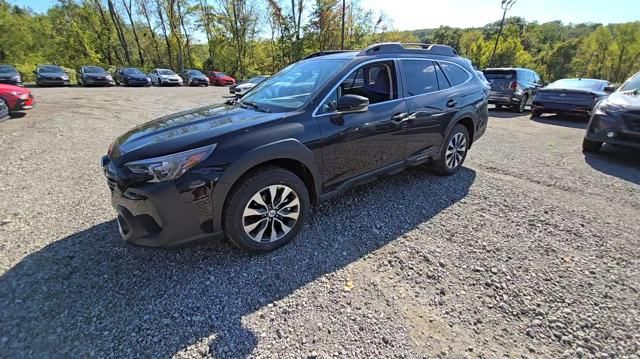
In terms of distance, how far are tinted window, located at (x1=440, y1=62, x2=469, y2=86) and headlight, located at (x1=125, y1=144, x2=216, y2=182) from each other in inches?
134

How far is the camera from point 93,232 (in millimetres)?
2955

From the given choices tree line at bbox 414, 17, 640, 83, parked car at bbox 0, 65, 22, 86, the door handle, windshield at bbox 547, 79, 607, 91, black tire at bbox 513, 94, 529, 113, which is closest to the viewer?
the door handle

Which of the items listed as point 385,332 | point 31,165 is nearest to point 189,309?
point 385,332

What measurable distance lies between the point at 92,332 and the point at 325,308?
1495 millimetres

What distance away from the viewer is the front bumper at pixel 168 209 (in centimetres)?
215

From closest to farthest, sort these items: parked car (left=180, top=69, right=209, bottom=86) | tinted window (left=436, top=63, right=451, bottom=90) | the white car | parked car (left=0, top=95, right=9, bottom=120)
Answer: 1. tinted window (left=436, top=63, right=451, bottom=90)
2. parked car (left=0, top=95, right=9, bottom=120)
3. the white car
4. parked car (left=180, top=69, right=209, bottom=86)

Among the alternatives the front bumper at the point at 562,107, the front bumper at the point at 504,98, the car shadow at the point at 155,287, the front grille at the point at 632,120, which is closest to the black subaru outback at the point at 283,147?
the car shadow at the point at 155,287

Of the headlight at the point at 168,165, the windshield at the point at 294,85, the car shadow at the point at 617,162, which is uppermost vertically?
the windshield at the point at 294,85

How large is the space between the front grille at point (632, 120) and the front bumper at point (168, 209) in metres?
6.36

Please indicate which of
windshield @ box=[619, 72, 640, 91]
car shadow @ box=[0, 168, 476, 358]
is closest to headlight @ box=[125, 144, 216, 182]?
car shadow @ box=[0, 168, 476, 358]

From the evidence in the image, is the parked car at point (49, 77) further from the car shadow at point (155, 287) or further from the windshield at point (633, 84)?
the windshield at point (633, 84)

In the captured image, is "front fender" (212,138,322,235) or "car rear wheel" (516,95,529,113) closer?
"front fender" (212,138,322,235)

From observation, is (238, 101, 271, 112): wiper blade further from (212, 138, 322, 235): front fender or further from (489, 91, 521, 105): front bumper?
(489, 91, 521, 105): front bumper

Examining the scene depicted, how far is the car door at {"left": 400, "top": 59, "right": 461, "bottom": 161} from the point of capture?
140 inches
